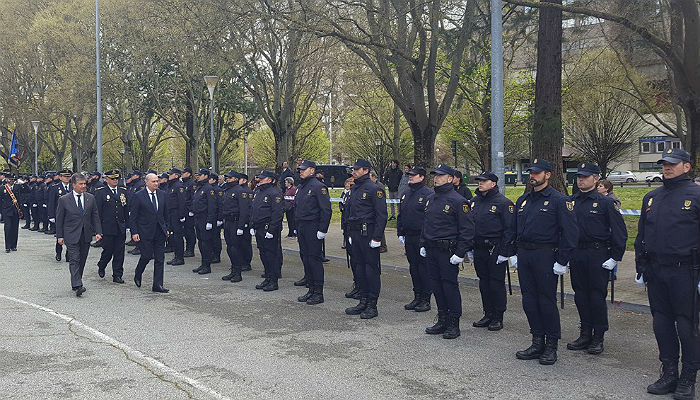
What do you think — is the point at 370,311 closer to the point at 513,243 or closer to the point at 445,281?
the point at 445,281

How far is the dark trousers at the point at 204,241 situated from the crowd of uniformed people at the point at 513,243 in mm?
929

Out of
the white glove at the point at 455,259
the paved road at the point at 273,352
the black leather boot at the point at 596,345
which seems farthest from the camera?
the white glove at the point at 455,259

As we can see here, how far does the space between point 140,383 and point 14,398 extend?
1.01 m

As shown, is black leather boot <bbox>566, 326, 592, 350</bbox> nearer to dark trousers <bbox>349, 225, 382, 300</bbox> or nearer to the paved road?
the paved road

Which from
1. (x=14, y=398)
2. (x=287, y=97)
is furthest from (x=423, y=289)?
(x=287, y=97)

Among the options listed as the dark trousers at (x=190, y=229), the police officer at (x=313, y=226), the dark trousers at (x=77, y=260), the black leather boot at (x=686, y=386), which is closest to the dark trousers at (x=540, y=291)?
the black leather boot at (x=686, y=386)

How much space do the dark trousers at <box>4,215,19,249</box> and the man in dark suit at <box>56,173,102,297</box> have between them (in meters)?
6.79

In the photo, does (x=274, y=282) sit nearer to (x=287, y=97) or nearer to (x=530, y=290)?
(x=530, y=290)

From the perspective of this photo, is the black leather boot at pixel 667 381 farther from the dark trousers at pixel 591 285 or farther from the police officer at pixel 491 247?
the police officer at pixel 491 247

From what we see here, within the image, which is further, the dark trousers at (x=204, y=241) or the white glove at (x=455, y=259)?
the dark trousers at (x=204, y=241)

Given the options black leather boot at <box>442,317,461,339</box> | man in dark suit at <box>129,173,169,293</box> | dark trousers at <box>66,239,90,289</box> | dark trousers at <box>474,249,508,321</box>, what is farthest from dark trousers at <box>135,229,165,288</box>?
dark trousers at <box>474,249,508,321</box>

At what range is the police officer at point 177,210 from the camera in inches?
583

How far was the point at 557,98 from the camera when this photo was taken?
14562mm

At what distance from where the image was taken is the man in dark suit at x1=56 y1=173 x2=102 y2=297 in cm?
1088
